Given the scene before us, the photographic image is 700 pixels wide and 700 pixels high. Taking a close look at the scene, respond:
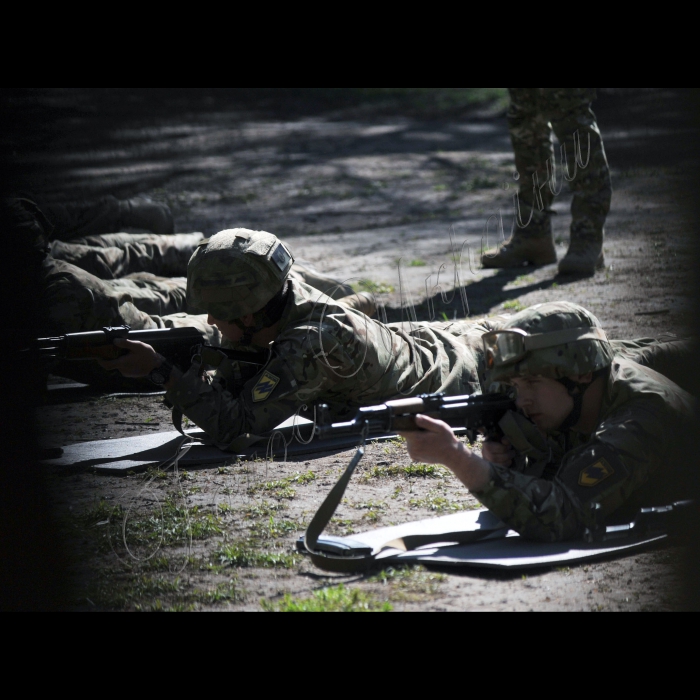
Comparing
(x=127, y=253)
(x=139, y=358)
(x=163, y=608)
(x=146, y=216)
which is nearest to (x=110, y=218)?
(x=146, y=216)

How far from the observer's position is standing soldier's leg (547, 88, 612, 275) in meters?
8.46

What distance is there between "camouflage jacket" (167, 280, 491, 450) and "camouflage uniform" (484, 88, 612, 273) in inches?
141

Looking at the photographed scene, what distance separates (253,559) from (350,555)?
417 millimetres

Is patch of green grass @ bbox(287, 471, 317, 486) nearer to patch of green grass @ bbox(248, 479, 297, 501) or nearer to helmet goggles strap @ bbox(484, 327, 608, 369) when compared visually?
patch of green grass @ bbox(248, 479, 297, 501)

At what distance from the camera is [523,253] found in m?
9.43

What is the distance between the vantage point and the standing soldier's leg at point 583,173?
8.46 meters

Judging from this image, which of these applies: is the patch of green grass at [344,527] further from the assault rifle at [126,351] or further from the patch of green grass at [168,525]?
the assault rifle at [126,351]

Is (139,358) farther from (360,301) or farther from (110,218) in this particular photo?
(110,218)

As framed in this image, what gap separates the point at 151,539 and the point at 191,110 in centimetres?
1926

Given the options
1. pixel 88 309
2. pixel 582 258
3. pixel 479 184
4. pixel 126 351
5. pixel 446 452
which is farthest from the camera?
pixel 479 184

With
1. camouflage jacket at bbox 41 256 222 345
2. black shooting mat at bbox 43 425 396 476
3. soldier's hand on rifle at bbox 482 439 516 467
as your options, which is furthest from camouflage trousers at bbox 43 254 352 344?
soldier's hand on rifle at bbox 482 439 516 467

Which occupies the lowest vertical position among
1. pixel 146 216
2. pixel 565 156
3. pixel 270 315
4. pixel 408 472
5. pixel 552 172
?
pixel 408 472

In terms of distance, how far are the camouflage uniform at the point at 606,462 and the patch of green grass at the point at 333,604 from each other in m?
0.56

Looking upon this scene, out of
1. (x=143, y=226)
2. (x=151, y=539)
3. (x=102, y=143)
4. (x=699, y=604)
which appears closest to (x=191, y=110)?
(x=102, y=143)
